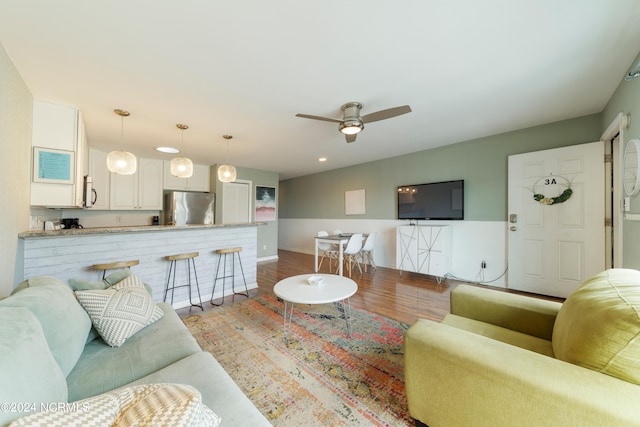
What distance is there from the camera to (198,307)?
310 cm

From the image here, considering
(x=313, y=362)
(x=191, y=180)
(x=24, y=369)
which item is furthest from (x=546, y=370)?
(x=191, y=180)

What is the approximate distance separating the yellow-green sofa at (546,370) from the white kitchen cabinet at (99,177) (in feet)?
18.4

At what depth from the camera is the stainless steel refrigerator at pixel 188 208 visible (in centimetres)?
499

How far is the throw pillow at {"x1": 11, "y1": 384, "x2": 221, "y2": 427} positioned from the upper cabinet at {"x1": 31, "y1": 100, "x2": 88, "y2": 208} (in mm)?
2861

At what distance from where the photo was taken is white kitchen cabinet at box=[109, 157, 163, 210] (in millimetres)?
4598

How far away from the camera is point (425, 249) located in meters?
4.10

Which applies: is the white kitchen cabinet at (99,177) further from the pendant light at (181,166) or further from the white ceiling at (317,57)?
the pendant light at (181,166)

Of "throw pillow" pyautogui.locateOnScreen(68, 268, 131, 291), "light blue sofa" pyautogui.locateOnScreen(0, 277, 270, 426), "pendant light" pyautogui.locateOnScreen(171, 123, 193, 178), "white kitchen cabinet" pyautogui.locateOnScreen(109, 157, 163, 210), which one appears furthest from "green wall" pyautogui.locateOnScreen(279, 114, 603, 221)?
"throw pillow" pyautogui.locateOnScreen(68, 268, 131, 291)

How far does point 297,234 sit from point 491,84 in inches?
234

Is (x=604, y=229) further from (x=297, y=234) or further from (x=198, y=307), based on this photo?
(x=297, y=234)

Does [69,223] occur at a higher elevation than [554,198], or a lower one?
lower

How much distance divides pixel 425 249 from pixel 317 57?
3435 mm

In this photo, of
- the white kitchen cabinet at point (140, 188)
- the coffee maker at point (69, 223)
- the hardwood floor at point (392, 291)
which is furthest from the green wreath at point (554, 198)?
the coffee maker at point (69, 223)

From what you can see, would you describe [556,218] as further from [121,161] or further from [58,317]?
[121,161]
